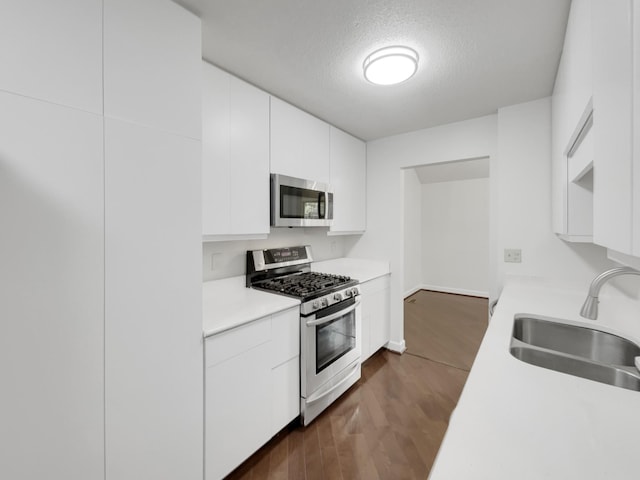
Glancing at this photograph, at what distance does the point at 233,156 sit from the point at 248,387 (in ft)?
4.76

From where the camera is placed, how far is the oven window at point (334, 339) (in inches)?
78.3

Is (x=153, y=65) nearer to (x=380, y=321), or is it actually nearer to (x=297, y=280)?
(x=297, y=280)

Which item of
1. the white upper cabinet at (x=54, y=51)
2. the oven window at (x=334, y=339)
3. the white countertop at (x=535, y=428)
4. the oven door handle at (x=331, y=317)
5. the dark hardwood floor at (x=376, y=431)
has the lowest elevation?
the dark hardwood floor at (x=376, y=431)

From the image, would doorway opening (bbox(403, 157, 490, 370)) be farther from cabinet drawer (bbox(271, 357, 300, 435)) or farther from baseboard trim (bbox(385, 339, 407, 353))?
cabinet drawer (bbox(271, 357, 300, 435))

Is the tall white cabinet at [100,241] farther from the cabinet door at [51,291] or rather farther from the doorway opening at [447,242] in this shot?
the doorway opening at [447,242]

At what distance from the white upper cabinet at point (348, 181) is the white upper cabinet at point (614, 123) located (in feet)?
7.05

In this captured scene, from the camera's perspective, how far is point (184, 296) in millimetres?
1273

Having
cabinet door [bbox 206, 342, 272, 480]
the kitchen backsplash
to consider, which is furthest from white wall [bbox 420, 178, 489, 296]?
cabinet door [bbox 206, 342, 272, 480]

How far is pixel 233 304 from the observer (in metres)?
1.70

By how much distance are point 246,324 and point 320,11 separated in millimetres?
1659

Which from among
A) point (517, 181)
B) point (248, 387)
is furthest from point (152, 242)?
point (517, 181)

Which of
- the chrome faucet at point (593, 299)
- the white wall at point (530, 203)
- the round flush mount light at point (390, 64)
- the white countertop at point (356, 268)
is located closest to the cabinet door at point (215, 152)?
the round flush mount light at point (390, 64)

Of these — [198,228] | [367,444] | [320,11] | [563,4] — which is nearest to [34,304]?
[198,228]

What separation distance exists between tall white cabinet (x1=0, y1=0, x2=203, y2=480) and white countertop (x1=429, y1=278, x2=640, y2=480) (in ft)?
3.85
